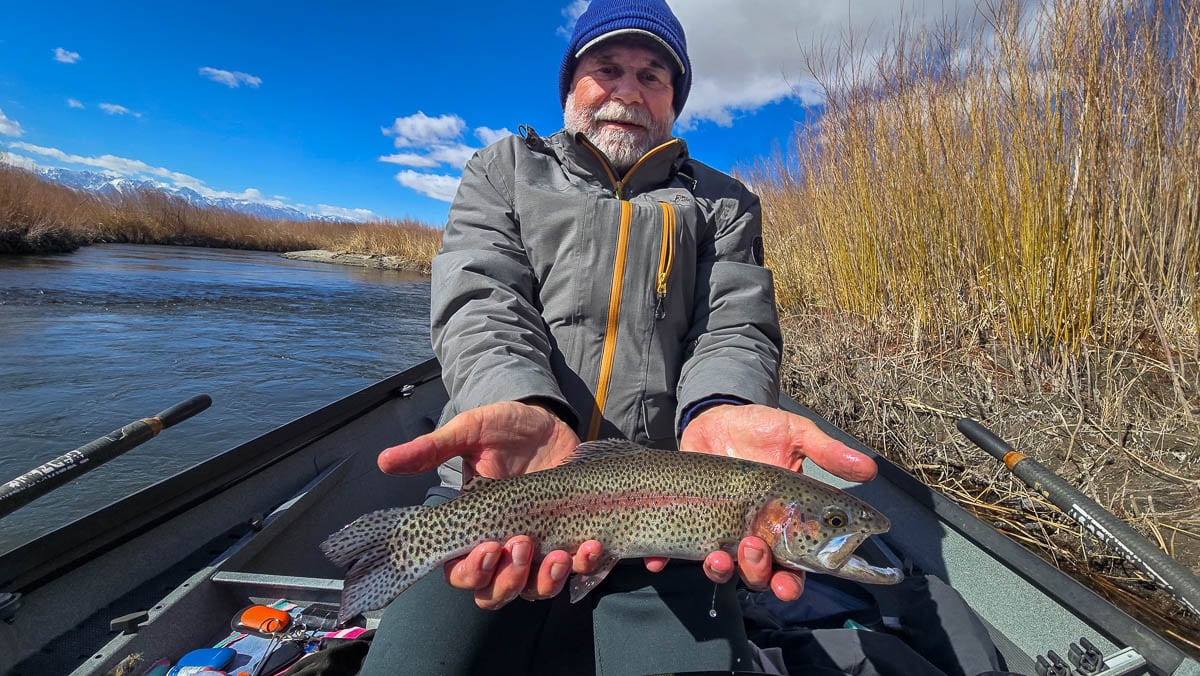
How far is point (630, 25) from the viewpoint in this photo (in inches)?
120

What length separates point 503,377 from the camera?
2451mm

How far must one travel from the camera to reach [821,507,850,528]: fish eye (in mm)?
2254

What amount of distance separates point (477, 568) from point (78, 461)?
7.58 feet

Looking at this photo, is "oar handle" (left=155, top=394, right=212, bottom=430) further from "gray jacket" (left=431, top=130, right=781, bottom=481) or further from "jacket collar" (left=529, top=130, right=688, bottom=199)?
"jacket collar" (left=529, top=130, right=688, bottom=199)

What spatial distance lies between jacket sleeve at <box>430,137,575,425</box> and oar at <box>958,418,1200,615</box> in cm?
236

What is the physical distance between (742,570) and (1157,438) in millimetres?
4231

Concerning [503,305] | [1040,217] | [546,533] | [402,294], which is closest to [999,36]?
[1040,217]

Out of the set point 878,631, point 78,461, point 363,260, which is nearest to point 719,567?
point 878,631

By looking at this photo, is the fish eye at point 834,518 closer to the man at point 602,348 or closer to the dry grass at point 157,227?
the man at point 602,348

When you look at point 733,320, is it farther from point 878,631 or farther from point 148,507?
point 148,507

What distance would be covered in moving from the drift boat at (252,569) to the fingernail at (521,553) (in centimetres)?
149

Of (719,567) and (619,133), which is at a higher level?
(619,133)

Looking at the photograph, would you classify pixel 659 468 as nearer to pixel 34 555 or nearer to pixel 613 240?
pixel 613 240

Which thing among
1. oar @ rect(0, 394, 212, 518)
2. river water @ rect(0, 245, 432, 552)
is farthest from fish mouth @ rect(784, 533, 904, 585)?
river water @ rect(0, 245, 432, 552)
